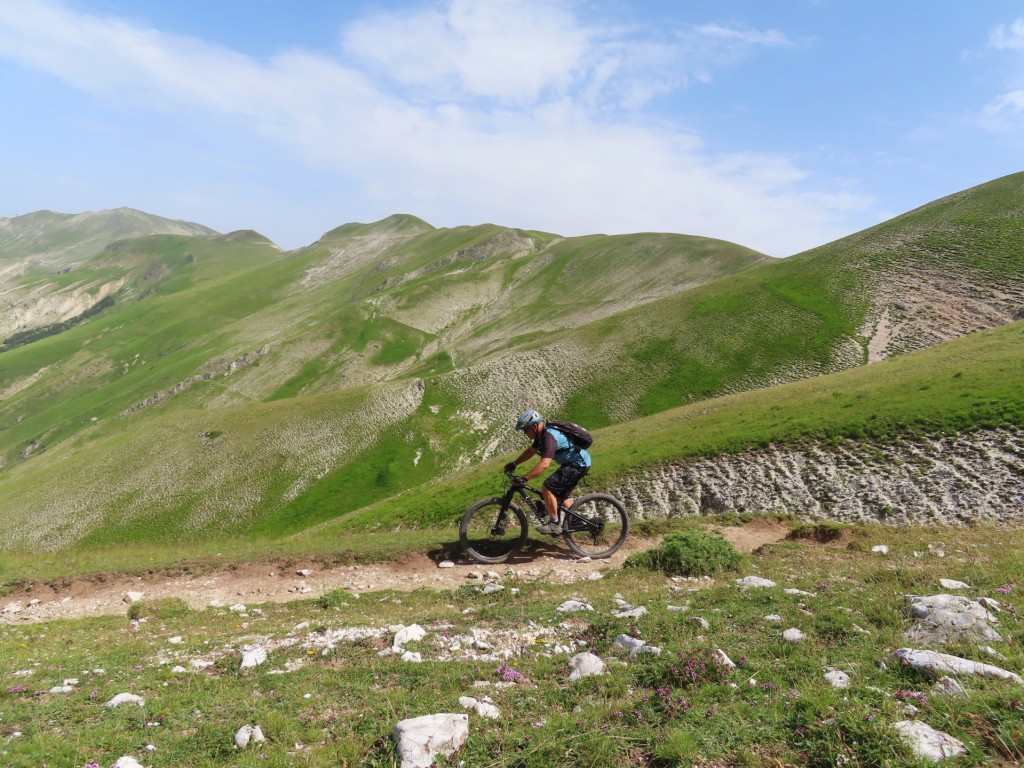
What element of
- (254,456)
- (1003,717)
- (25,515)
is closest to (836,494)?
(1003,717)

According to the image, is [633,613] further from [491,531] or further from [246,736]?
[491,531]

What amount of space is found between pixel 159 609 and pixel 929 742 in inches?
694

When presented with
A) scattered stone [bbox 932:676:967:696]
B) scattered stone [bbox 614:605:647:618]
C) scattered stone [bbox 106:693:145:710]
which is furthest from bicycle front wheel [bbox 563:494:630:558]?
scattered stone [bbox 106:693:145:710]

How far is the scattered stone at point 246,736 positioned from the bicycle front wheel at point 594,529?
1219 centimetres

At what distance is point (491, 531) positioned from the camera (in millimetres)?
17906

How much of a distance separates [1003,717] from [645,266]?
155m

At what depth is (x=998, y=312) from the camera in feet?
199

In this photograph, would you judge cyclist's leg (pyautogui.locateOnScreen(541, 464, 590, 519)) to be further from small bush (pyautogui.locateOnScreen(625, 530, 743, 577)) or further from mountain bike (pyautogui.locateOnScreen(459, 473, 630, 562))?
small bush (pyautogui.locateOnScreen(625, 530, 743, 577))

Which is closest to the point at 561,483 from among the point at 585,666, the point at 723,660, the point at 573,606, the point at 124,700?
the point at 573,606

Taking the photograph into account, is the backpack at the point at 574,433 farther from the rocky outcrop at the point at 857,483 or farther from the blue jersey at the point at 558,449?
the rocky outcrop at the point at 857,483

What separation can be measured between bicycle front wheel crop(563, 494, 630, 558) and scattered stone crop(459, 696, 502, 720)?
10749 mm

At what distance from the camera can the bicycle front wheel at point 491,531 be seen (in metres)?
17.8

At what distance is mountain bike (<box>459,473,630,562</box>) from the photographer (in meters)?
17.8

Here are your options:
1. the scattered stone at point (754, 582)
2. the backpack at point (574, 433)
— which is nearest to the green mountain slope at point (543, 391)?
the backpack at point (574, 433)
